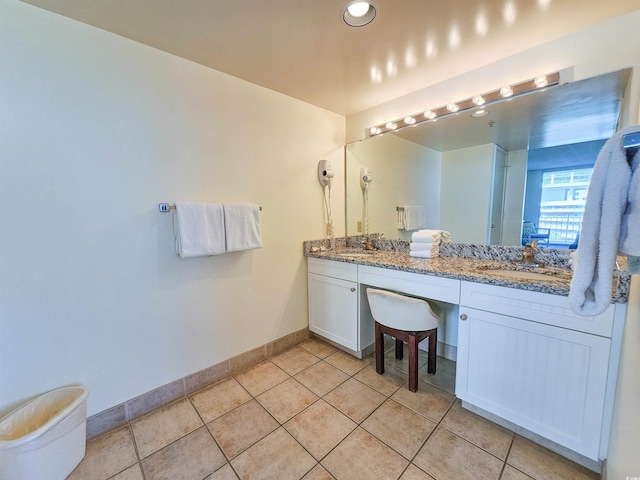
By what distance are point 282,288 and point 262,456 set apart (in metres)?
1.15

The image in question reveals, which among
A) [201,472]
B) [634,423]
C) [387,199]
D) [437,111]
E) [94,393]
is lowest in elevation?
[201,472]

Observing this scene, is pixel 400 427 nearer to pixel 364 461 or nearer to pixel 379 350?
pixel 364 461

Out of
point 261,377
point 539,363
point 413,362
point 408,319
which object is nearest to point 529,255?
point 539,363

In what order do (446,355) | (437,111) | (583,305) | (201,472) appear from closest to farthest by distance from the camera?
(583,305) < (201,472) < (437,111) < (446,355)

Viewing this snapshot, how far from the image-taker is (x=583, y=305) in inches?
26.8

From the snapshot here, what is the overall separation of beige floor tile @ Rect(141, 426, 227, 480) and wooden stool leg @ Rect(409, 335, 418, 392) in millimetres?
1174

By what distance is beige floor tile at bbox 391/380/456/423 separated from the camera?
158 centimetres

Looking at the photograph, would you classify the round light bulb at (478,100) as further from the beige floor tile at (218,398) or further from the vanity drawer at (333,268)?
the beige floor tile at (218,398)

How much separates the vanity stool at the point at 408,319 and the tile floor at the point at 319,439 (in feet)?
0.92

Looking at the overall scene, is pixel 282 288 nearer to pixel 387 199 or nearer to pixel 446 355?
pixel 387 199

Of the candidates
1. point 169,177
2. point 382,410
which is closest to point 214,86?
point 169,177

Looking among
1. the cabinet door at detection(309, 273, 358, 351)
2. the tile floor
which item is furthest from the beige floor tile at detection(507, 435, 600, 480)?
→ the cabinet door at detection(309, 273, 358, 351)

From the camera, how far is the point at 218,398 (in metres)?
1.74

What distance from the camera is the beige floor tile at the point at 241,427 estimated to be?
1.38 meters
